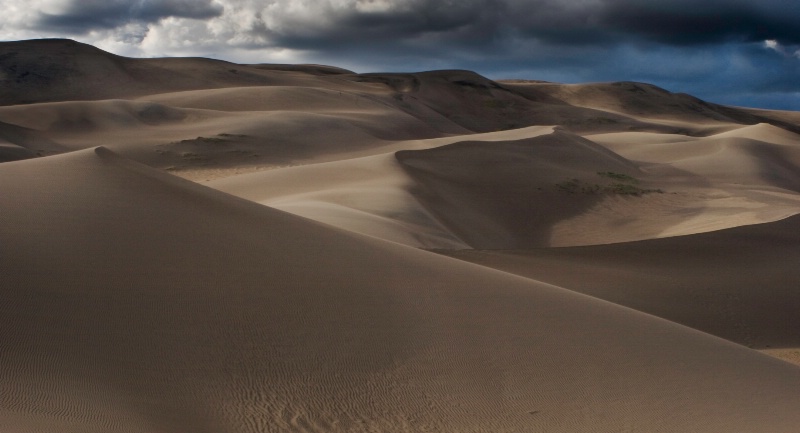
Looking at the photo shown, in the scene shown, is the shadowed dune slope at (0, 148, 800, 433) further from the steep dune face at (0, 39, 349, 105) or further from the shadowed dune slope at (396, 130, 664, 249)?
the steep dune face at (0, 39, 349, 105)

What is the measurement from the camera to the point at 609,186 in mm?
22547

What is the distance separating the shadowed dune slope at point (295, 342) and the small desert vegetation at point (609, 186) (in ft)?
45.5

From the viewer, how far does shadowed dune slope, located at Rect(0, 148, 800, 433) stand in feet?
15.8

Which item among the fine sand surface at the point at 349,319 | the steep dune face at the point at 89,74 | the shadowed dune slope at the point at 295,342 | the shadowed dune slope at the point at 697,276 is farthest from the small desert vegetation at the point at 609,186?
the steep dune face at the point at 89,74

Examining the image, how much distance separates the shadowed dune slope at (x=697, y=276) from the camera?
1095 centimetres

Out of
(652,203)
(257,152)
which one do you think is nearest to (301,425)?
(652,203)

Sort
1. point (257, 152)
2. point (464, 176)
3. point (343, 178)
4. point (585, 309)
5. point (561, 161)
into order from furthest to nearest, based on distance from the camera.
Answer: point (257, 152) < point (561, 161) < point (464, 176) < point (343, 178) < point (585, 309)

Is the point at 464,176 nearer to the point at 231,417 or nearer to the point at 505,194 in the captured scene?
the point at 505,194

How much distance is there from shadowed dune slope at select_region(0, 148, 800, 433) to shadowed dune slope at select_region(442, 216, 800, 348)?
3.16 metres

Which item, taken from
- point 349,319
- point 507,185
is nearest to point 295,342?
point 349,319

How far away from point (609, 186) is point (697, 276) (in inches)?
410

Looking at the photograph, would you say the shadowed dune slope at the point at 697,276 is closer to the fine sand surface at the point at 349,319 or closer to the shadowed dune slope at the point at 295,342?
the fine sand surface at the point at 349,319

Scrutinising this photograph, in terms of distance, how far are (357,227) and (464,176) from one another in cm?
929

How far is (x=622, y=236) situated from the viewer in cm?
1831
